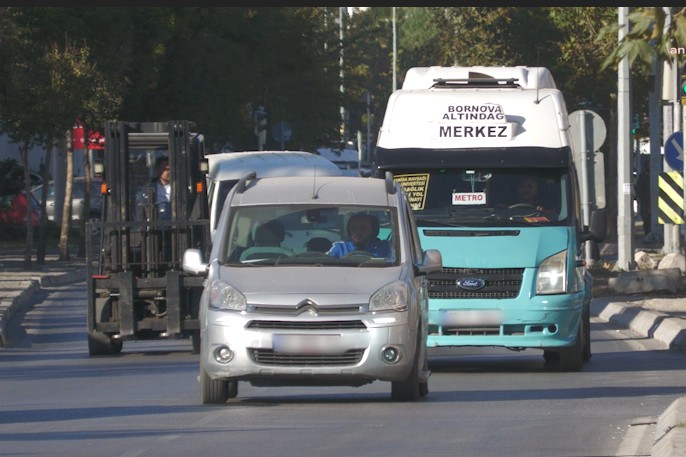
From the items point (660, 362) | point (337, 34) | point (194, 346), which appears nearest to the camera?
point (660, 362)

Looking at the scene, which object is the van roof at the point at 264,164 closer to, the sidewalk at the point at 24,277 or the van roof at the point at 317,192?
the sidewalk at the point at 24,277

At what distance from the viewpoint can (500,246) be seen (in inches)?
575

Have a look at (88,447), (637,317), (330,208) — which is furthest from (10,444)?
(637,317)

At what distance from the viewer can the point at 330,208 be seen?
12.3 m

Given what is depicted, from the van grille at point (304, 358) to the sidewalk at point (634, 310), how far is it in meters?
2.23

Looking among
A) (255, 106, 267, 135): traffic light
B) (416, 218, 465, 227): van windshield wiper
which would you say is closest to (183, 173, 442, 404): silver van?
(416, 218, 465, 227): van windshield wiper

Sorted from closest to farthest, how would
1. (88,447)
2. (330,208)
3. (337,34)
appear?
1. (88,447)
2. (330,208)
3. (337,34)

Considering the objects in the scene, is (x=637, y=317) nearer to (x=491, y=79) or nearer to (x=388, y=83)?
(x=491, y=79)

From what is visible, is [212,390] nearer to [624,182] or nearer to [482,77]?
[482,77]

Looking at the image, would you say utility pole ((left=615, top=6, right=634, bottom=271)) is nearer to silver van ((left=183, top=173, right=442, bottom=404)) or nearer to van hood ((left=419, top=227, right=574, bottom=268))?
van hood ((left=419, top=227, right=574, bottom=268))

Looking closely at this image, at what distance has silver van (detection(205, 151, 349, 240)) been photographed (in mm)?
20984

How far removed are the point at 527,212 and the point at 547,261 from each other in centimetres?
71

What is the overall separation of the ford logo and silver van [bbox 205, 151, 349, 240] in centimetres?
574

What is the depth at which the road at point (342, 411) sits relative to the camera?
995 centimetres
